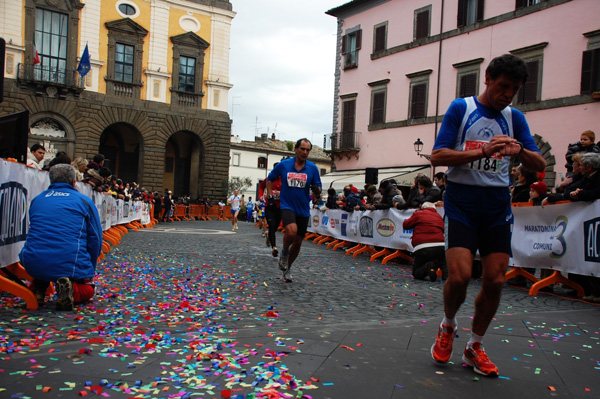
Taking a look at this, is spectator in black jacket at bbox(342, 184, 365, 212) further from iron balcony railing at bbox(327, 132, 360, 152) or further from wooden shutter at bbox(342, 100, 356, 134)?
wooden shutter at bbox(342, 100, 356, 134)

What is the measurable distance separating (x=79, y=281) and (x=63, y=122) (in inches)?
1269

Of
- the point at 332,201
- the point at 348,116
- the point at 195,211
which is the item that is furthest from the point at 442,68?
the point at 195,211

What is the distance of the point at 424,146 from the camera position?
1134 inches

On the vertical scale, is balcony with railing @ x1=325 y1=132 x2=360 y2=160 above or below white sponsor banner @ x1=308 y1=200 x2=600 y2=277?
above

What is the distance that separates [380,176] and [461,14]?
356 inches

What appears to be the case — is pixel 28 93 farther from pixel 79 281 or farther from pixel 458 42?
pixel 79 281

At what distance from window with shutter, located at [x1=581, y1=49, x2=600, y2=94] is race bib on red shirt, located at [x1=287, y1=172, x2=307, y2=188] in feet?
56.3

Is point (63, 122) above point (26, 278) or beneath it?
above

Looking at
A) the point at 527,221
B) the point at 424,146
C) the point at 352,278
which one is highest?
the point at 424,146

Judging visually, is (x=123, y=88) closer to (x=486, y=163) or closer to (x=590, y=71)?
(x=590, y=71)

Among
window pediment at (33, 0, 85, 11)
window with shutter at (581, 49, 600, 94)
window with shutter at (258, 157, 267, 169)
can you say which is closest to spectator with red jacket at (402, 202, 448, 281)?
window with shutter at (581, 49, 600, 94)

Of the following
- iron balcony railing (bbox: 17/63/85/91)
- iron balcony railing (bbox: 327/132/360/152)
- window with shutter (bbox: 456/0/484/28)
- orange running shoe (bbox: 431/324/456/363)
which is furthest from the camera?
iron balcony railing (bbox: 327/132/360/152)

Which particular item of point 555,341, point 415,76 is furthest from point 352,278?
point 415,76

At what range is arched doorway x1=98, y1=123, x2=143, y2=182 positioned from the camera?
42.0 m
